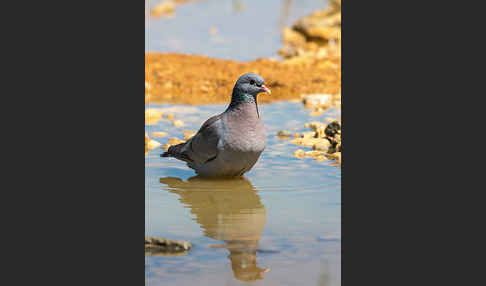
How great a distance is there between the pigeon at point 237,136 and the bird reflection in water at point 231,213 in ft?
0.68

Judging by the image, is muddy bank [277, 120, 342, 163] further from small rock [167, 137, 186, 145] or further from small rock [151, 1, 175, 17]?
small rock [151, 1, 175, 17]

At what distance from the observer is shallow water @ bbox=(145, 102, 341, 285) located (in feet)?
15.3

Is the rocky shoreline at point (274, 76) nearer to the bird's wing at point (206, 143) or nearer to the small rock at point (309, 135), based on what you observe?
the small rock at point (309, 135)

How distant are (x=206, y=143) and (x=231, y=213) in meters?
1.30

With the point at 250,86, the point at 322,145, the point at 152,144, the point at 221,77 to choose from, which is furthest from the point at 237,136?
the point at 221,77

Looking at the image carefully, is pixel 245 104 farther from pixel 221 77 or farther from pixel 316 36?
pixel 316 36

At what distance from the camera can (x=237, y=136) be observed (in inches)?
274

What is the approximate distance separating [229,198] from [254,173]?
3.04 ft

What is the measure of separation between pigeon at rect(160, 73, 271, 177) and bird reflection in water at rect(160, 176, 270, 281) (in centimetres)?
21

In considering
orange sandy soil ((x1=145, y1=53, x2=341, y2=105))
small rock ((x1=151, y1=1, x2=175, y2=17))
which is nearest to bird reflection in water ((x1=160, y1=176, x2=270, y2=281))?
orange sandy soil ((x1=145, y1=53, x2=341, y2=105))

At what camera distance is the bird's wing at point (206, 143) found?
281 inches

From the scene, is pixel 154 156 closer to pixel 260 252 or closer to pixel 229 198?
pixel 229 198

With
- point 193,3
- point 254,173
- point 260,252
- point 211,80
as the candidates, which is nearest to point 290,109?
point 211,80

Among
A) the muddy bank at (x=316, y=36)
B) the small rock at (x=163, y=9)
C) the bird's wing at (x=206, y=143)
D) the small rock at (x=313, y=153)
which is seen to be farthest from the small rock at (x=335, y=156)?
the small rock at (x=163, y=9)
